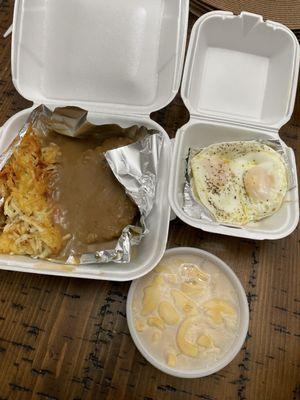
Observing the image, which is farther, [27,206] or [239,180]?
[239,180]

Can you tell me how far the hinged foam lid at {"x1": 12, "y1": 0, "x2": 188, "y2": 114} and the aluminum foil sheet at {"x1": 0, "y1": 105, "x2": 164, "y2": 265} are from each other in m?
0.10

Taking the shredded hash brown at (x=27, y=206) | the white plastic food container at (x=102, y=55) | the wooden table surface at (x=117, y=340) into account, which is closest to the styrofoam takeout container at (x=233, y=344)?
the wooden table surface at (x=117, y=340)

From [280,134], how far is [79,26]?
77 cm

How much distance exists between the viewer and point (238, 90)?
4.45 feet

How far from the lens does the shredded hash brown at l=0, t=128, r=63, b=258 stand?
1.04m

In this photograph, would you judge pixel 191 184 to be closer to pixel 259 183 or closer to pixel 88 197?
pixel 259 183

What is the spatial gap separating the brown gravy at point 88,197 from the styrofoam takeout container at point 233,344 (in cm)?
17

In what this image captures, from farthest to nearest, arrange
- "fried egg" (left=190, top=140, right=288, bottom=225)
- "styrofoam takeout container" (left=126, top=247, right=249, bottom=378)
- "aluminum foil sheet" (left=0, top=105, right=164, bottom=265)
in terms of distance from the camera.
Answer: "fried egg" (left=190, top=140, right=288, bottom=225), "aluminum foil sheet" (left=0, top=105, right=164, bottom=265), "styrofoam takeout container" (left=126, top=247, right=249, bottom=378)

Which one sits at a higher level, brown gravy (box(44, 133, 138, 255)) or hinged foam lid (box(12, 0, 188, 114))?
hinged foam lid (box(12, 0, 188, 114))

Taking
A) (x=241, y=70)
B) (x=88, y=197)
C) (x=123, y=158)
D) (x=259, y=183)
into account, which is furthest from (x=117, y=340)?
(x=241, y=70)

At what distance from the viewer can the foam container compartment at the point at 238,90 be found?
1123mm

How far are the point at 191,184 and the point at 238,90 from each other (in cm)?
43

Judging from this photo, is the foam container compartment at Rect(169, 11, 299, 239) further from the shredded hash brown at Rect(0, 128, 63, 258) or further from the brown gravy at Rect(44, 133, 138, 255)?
the shredded hash brown at Rect(0, 128, 63, 258)

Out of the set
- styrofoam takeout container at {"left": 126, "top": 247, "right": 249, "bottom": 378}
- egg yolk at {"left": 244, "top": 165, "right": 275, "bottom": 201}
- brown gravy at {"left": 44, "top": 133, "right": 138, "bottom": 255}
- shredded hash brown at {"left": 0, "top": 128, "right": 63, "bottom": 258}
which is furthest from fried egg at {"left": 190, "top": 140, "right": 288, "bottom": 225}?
shredded hash brown at {"left": 0, "top": 128, "right": 63, "bottom": 258}
